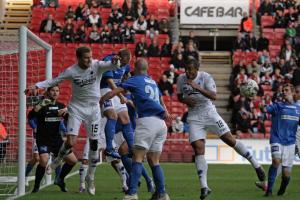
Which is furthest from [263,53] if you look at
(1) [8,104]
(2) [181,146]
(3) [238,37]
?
(1) [8,104]

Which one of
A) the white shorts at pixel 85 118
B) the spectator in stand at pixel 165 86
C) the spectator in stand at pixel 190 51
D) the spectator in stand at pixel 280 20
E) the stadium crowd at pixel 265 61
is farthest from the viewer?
the spectator in stand at pixel 280 20

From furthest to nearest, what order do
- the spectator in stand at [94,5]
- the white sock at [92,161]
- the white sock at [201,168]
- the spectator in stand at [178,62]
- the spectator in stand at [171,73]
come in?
the spectator in stand at [94,5] < the spectator in stand at [178,62] < the spectator in stand at [171,73] < the white sock at [92,161] < the white sock at [201,168]

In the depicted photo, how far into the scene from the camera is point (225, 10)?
1325 inches

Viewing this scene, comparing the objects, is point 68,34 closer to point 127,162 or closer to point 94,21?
point 94,21

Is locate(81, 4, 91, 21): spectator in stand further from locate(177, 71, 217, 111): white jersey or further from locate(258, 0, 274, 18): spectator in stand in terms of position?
locate(177, 71, 217, 111): white jersey

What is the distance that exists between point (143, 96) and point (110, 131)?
2342 mm

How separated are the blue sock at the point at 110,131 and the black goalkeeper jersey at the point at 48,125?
86cm

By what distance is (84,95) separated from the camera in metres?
13.2

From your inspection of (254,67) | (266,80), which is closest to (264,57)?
(254,67)

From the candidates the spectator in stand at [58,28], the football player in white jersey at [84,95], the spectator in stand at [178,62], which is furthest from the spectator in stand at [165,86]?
the football player in white jersey at [84,95]

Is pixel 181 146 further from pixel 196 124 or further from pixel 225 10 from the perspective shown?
pixel 196 124

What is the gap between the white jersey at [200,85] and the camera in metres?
12.8

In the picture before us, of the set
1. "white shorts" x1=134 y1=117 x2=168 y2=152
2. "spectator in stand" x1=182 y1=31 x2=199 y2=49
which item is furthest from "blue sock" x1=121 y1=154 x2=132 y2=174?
"spectator in stand" x1=182 y1=31 x2=199 y2=49

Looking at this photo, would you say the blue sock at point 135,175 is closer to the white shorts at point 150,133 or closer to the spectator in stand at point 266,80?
the white shorts at point 150,133
